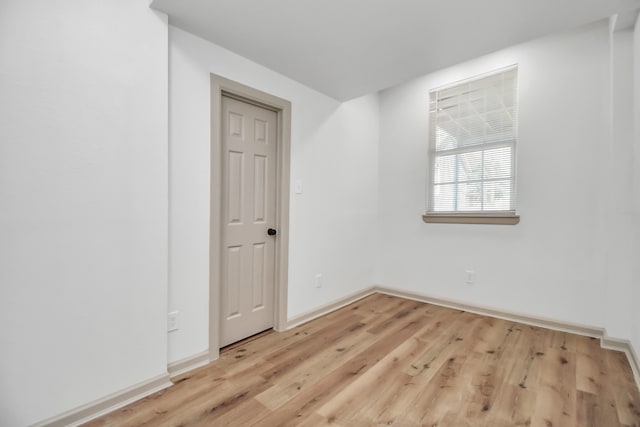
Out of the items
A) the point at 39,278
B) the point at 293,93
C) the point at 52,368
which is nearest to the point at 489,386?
the point at 52,368

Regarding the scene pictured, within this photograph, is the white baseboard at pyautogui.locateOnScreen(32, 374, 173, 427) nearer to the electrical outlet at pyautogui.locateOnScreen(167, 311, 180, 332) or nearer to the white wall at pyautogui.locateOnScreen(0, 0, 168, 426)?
the white wall at pyautogui.locateOnScreen(0, 0, 168, 426)

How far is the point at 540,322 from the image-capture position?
8.72ft

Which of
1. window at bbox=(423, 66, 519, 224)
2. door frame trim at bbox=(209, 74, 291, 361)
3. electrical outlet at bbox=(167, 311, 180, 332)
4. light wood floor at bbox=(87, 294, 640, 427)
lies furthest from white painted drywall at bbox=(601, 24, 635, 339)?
electrical outlet at bbox=(167, 311, 180, 332)

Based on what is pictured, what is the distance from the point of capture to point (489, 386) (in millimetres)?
1760

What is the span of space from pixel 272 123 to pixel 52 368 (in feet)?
7.00

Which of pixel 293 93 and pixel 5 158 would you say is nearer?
pixel 5 158

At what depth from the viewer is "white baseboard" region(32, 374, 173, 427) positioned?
1381 millimetres

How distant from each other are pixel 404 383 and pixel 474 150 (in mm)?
2443

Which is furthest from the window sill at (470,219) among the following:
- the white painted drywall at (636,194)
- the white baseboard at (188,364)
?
the white baseboard at (188,364)

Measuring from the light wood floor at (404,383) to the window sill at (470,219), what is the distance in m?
1.02

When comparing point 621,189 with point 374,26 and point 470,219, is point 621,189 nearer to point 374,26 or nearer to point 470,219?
point 470,219

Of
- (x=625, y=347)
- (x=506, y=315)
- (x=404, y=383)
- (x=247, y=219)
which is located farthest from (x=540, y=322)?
(x=247, y=219)

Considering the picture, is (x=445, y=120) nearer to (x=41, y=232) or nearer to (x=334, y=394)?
(x=334, y=394)

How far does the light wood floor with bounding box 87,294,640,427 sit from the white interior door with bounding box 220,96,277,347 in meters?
0.23
